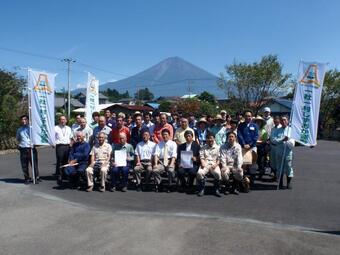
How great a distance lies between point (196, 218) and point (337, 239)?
2117 millimetres

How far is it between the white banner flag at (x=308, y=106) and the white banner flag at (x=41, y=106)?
594cm

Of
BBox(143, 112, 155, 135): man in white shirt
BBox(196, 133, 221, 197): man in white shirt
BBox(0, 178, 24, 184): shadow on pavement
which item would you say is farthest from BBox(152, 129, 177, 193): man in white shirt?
BBox(0, 178, 24, 184): shadow on pavement

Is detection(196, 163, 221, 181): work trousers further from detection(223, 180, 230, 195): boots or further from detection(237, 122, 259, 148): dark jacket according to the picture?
detection(237, 122, 259, 148): dark jacket

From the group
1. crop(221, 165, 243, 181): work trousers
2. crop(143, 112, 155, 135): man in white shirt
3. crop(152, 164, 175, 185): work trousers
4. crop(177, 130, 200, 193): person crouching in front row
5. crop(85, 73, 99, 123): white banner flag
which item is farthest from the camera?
crop(85, 73, 99, 123): white banner flag

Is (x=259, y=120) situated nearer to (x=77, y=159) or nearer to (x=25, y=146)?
(x=77, y=159)

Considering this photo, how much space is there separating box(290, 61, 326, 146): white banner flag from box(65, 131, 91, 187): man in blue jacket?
4879 millimetres

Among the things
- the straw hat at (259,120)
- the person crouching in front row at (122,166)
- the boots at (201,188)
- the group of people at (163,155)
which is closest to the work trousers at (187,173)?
the group of people at (163,155)

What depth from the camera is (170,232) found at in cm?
533

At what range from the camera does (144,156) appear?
8742 mm

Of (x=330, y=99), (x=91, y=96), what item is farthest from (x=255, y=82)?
(x=91, y=96)

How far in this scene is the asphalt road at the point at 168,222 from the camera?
478cm

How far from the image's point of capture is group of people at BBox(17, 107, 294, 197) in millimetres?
8305

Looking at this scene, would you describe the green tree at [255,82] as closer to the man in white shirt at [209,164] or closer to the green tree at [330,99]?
the green tree at [330,99]

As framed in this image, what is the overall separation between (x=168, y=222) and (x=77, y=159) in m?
3.75
